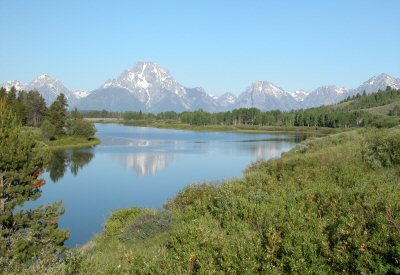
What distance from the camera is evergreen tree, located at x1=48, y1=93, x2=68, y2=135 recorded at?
374 ft

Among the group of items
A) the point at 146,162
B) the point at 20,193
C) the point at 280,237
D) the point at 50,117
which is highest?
the point at 50,117

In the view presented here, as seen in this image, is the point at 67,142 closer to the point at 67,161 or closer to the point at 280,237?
the point at 67,161

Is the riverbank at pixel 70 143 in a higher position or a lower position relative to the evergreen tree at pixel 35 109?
lower

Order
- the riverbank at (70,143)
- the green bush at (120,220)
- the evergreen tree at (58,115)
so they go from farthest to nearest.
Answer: the evergreen tree at (58,115) < the riverbank at (70,143) < the green bush at (120,220)

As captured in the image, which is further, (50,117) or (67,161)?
(50,117)

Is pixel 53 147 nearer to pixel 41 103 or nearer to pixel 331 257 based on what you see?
pixel 41 103

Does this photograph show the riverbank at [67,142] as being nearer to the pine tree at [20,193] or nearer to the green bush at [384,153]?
the pine tree at [20,193]

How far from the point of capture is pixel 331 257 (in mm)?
8352

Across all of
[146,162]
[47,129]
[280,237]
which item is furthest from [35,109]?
[280,237]

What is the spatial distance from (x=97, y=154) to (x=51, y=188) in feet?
120

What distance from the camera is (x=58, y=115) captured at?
115562 millimetres

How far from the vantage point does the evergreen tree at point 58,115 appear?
114062 millimetres

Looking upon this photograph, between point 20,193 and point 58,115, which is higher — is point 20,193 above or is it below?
below

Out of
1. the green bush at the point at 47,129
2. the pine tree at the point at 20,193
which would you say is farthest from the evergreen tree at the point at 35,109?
the pine tree at the point at 20,193
